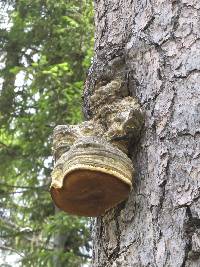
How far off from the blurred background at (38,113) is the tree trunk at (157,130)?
16.2 ft

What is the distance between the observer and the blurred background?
295 inches

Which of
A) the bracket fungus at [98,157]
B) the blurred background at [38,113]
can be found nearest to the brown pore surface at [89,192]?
the bracket fungus at [98,157]

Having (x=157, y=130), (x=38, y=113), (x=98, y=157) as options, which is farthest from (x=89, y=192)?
(x=38, y=113)

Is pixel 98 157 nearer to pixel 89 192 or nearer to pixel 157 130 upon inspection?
pixel 89 192

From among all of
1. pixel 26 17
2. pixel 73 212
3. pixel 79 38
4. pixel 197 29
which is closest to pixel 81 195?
pixel 73 212

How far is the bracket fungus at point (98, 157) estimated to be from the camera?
173 centimetres

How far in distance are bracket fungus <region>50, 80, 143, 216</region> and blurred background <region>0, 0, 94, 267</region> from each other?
199 inches

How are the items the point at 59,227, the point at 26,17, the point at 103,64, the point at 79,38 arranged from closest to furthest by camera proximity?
the point at 103,64, the point at 59,227, the point at 79,38, the point at 26,17

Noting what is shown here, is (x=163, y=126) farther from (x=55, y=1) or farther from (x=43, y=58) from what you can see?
(x=55, y=1)

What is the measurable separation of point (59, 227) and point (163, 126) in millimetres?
5117

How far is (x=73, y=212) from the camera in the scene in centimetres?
190

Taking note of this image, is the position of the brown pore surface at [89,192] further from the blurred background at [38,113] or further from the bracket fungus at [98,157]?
the blurred background at [38,113]

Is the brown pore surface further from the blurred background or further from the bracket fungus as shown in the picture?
the blurred background

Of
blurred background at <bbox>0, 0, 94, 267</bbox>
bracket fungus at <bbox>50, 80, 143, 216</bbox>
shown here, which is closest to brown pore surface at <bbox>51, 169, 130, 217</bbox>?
bracket fungus at <bbox>50, 80, 143, 216</bbox>
